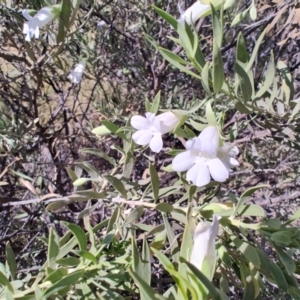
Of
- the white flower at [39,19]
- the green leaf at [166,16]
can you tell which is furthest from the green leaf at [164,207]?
the white flower at [39,19]

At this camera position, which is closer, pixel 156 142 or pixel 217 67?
pixel 217 67

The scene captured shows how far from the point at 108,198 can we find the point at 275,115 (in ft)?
1.27

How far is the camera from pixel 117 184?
783mm

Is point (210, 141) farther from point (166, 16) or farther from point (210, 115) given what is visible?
point (166, 16)

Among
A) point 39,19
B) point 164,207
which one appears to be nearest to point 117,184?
point 164,207

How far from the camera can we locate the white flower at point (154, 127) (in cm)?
69

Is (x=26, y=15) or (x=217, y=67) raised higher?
(x=26, y=15)

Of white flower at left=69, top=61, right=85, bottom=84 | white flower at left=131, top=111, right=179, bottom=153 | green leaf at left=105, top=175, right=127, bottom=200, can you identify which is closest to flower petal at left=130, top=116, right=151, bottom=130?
white flower at left=131, top=111, right=179, bottom=153

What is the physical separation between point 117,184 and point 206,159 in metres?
0.20

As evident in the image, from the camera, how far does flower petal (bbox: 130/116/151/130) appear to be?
2.41 ft

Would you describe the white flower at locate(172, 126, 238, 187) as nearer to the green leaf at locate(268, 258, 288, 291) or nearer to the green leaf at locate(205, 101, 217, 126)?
the green leaf at locate(205, 101, 217, 126)

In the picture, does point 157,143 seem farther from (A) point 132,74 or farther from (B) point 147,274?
(A) point 132,74

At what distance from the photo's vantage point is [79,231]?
72 cm

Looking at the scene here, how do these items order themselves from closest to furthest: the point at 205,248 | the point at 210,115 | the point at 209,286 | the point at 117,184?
the point at 209,286, the point at 205,248, the point at 210,115, the point at 117,184
